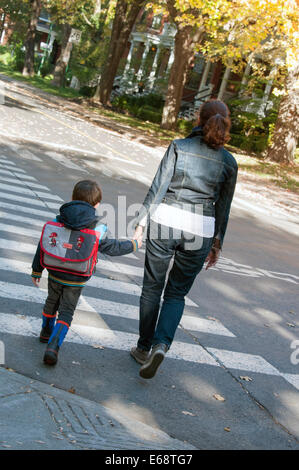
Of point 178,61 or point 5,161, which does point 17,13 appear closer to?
point 178,61

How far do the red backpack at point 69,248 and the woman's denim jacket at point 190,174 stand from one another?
1.36 ft

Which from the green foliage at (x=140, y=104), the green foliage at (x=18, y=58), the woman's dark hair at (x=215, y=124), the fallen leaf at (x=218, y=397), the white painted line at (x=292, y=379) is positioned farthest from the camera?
the green foliage at (x=18, y=58)

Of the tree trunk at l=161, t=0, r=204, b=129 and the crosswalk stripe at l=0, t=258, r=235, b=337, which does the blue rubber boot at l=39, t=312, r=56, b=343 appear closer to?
the crosswalk stripe at l=0, t=258, r=235, b=337

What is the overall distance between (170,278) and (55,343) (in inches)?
37.4

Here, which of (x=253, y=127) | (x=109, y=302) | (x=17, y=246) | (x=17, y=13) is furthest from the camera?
(x=17, y=13)

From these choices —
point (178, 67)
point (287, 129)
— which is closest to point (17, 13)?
point (178, 67)

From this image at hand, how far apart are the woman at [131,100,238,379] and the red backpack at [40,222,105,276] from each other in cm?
38

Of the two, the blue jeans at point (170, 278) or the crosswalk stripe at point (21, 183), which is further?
the crosswalk stripe at point (21, 183)

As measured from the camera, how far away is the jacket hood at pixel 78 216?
442 centimetres

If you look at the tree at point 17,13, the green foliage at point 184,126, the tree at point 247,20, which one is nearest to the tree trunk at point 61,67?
the tree at point 17,13

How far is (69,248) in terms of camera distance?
14.6 feet

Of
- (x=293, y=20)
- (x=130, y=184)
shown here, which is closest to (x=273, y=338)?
(x=130, y=184)

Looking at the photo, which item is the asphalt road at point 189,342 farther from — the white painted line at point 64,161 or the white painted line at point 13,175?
Result: the white painted line at point 64,161

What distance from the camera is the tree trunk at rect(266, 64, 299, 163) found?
89.1 ft
